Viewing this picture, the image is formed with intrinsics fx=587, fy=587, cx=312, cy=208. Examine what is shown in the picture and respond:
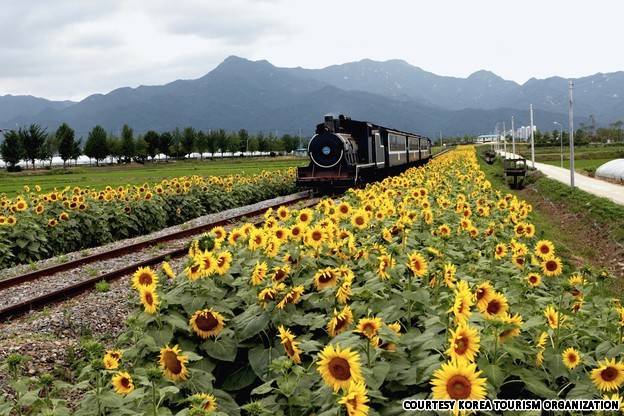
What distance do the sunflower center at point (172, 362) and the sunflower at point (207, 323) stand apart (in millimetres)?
555

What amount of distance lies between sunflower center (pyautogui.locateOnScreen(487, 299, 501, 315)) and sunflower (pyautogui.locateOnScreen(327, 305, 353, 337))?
85 cm

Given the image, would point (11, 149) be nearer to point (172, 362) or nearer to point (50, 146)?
point (50, 146)

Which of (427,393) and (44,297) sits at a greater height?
(427,393)

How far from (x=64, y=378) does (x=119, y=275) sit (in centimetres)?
488

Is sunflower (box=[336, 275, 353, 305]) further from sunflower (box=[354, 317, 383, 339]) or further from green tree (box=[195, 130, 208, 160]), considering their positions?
green tree (box=[195, 130, 208, 160])

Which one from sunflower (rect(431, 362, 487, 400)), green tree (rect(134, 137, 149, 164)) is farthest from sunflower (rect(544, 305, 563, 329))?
green tree (rect(134, 137, 149, 164))

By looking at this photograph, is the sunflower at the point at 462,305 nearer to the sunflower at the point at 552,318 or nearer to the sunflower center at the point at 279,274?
the sunflower at the point at 552,318

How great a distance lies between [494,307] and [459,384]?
1.08 meters

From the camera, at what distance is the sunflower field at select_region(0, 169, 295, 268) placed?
1379 centimetres

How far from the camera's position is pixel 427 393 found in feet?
10.5

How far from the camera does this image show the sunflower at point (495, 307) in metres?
3.45

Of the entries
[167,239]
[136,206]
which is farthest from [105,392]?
[136,206]

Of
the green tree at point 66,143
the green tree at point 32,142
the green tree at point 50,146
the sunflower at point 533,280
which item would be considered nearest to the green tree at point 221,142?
the green tree at point 50,146

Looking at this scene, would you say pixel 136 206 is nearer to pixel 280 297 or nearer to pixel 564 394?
pixel 280 297
